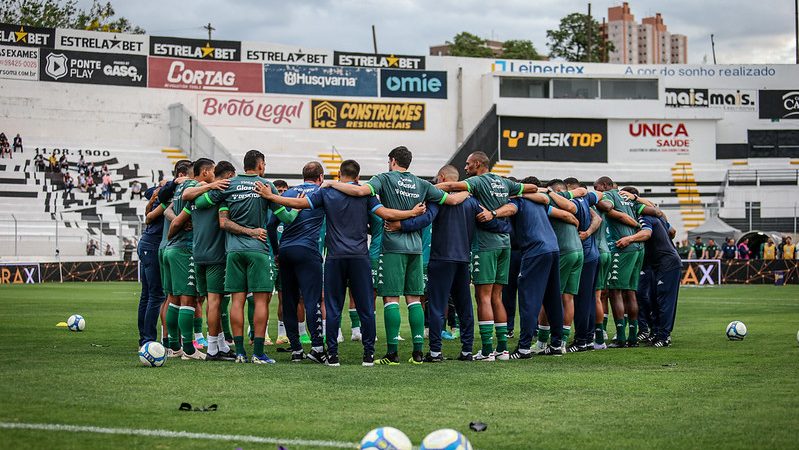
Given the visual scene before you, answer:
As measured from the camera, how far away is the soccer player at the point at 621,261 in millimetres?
14188

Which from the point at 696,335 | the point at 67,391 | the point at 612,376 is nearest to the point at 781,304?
the point at 696,335

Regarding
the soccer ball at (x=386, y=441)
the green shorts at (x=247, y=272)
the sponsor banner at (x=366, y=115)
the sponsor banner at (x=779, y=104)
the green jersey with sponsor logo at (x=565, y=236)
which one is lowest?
the soccer ball at (x=386, y=441)

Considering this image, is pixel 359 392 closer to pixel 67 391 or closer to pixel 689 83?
pixel 67 391

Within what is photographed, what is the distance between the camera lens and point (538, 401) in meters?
8.43

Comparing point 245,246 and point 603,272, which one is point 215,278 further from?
point 603,272

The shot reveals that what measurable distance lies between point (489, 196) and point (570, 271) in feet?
6.19

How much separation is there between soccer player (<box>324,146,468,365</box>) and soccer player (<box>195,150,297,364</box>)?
4.22 ft

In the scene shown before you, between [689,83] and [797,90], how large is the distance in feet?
23.2

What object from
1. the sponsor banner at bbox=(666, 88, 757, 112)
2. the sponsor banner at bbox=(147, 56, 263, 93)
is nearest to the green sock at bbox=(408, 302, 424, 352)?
the sponsor banner at bbox=(147, 56, 263, 93)

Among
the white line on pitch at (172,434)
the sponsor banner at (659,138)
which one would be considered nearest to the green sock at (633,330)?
the white line on pitch at (172,434)

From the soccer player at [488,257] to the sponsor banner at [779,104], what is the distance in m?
54.9

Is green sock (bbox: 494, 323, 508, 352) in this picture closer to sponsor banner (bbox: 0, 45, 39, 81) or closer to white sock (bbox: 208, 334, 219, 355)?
white sock (bbox: 208, 334, 219, 355)

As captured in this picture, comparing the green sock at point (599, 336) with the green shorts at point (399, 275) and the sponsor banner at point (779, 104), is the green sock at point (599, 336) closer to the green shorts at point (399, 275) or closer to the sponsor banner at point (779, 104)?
the green shorts at point (399, 275)

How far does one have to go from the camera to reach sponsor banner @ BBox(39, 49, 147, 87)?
171 feet
